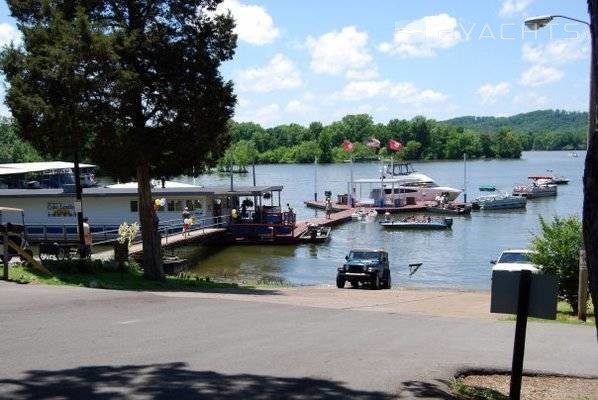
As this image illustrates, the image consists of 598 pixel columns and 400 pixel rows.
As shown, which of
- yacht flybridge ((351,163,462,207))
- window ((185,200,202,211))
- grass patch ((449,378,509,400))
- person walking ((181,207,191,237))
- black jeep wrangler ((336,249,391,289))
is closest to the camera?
grass patch ((449,378,509,400))

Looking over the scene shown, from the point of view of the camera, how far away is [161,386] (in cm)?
762

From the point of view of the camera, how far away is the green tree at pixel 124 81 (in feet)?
61.5

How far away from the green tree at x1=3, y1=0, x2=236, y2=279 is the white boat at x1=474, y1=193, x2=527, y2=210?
52879 mm

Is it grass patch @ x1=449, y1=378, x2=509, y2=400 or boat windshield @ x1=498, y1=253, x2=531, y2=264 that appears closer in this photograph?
grass patch @ x1=449, y1=378, x2=509, y2=400

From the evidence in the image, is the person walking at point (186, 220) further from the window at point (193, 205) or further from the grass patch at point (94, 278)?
the grass patch at point (94, 278)

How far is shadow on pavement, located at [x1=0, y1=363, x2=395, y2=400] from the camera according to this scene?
23.9ft

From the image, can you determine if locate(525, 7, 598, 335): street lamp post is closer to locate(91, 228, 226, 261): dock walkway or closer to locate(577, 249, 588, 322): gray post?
locate(577, 249, 588, 322): gray post

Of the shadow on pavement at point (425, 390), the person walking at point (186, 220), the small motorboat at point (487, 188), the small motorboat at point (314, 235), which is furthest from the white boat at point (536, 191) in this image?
the shadow on pavement at point (425, 390)

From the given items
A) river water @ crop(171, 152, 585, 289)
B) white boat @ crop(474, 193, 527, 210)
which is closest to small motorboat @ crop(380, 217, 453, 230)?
river water @ crop(171, 152, 585, 289)

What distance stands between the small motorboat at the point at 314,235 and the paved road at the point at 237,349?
2999 centimetres

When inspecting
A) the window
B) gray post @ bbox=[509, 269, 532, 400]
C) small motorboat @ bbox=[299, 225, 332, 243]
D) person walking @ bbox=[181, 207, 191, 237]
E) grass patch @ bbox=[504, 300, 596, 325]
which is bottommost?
small motorboat @ bbox=[299, 225, 332, 243]

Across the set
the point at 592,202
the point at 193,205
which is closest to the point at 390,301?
the point at 592,202

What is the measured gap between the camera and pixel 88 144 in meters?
20.0

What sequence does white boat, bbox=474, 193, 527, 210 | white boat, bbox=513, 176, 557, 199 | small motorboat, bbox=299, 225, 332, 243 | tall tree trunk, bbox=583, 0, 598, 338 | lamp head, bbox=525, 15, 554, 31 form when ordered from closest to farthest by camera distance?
tall tree trunk, bbox=583, 0, 598, 338, lamp head, bbox=525, 15, 554, 31, small motorboat, bbox=299, 225, 332, 243, white boat, bbox=474, 193, 527, 210, white boat, bbox=513, 176, 557, 199
